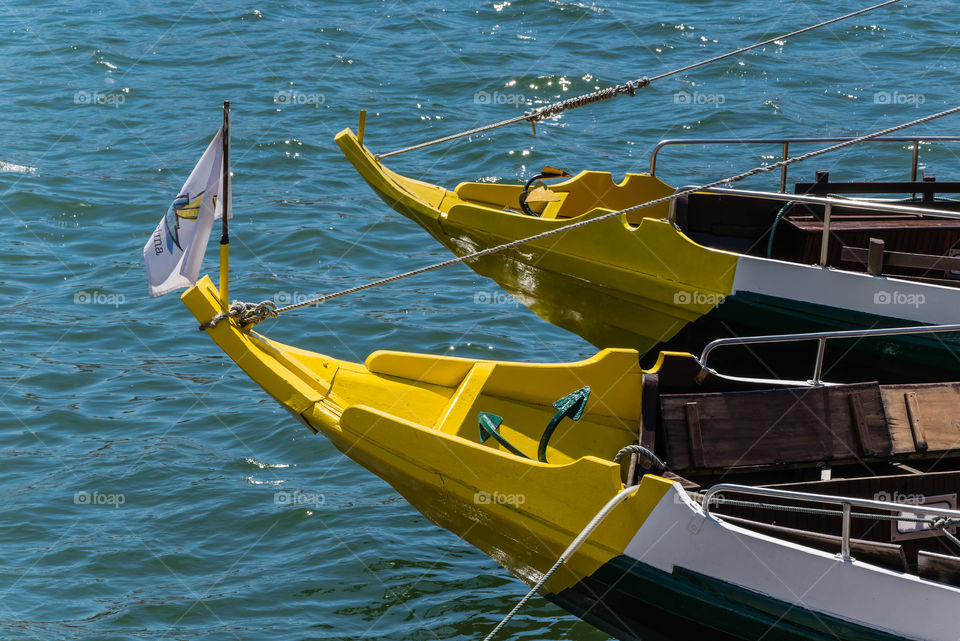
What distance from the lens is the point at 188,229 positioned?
22.5 feet

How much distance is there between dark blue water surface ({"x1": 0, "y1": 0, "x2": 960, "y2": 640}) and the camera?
814cm

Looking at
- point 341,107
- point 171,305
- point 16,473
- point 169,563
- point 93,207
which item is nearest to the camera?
point 169,563

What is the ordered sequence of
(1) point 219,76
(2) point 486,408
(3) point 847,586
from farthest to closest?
(1) point 219,76 < (2) point 486,408 < (3) point 847,586

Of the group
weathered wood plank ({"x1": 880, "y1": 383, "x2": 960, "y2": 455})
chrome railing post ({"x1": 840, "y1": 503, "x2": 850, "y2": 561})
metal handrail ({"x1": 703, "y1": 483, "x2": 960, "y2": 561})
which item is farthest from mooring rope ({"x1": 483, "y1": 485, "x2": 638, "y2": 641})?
weathered wood plank ({"x1": 880, "y1": 383, "x2": 960, "y2": 455})

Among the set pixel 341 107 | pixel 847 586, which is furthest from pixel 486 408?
pixel 341 107

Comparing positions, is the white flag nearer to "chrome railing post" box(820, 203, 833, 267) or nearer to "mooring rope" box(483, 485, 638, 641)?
"mooring rope" box(483, 485, 638, 641)

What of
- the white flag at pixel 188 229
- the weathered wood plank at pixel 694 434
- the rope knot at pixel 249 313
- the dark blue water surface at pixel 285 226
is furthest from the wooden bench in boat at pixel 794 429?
the white flag at pixel 188 229

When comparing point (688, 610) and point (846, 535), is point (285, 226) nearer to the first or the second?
point (688, 610)

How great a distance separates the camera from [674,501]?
5.96m

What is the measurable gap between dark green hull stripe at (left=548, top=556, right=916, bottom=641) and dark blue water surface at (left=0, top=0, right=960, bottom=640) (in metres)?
1.07

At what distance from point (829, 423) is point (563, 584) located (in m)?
1.90

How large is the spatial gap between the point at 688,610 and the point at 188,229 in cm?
361

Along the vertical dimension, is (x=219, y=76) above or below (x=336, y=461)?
above

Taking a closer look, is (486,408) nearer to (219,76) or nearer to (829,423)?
(829,423)
